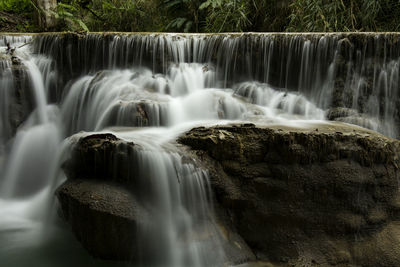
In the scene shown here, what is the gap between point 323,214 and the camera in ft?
12.0

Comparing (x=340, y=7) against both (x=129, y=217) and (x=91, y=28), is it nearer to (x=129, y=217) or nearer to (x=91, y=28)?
(x=129, y=217)

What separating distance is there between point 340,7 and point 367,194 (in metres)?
5.41

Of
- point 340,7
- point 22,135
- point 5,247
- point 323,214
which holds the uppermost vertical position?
point 340,7

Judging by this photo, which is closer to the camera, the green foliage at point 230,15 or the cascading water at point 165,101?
the cascading water at point 165,101

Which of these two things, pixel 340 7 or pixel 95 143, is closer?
pixel 95 143

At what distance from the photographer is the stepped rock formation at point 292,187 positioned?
3516 millimetres

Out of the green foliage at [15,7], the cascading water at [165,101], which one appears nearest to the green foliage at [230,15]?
the cascading water at [165,101]

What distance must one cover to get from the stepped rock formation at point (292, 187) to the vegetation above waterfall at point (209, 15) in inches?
186

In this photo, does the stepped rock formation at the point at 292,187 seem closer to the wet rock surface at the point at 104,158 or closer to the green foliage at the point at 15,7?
the wet rock surface at the point at 104,158

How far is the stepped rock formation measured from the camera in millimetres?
3516

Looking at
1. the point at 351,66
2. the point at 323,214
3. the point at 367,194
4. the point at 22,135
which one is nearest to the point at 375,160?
the point at 367,194

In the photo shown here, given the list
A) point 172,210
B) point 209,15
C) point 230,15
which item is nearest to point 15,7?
point 209,15

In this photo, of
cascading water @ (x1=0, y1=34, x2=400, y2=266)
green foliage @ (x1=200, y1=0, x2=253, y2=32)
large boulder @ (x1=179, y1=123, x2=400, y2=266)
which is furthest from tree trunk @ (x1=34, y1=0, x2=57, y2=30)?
large boulder @ (x1=179, y1=123, x2=400, y2=266)

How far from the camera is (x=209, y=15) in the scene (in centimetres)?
998
